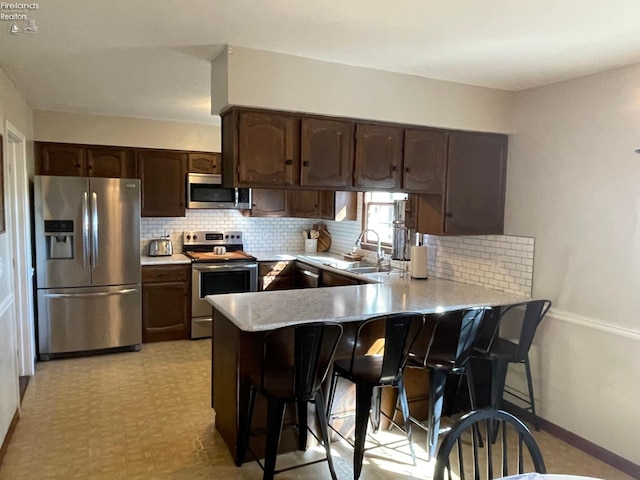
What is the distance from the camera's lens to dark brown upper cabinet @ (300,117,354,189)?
300cm

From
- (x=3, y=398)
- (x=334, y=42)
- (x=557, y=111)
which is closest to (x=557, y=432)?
(x=557, y=111)

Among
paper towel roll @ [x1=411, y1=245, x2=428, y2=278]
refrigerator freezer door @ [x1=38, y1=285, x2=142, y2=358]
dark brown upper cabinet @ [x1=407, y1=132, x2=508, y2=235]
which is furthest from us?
refrigerator freezer door @ [x1=38, y1=285, x2=142, y2=358]

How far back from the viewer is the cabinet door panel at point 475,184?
3.53 metres

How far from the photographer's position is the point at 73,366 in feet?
14.3

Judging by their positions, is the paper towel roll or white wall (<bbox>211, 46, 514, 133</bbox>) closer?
white wall (<bbox>211, 46, 514, 133</bbox>)

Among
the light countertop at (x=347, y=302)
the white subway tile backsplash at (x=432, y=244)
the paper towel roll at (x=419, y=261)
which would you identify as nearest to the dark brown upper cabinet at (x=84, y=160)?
the white subway tile backsplash at (x=432, y=244)

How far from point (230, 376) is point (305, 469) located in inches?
26.8

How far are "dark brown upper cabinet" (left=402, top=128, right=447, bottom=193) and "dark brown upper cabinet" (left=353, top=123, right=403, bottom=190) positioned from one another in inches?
2.6

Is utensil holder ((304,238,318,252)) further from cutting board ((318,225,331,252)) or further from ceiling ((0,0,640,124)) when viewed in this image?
ceiling ((0,0,640,124))

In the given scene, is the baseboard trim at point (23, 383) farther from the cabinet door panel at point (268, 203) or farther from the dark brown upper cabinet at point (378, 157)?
the dark brown upper cabinet at point (378, 157)

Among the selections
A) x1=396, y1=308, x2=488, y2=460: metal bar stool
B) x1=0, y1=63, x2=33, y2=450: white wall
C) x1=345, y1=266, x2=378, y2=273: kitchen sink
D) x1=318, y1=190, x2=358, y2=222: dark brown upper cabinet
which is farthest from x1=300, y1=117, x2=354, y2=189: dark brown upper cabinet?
x1=318, y1=190, x2=358, y2=222: dark brown upper cabinet

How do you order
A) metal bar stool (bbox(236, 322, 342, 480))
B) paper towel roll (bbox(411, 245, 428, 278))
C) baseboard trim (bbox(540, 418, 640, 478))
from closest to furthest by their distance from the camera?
metal bar stool (bbox(236, 322, 342, 480)), baseboard trim (bbox(540, 418, 640, 478)), paper towel roll (bbox(411, 245, 428, 278))

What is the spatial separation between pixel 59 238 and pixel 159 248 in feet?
3.80

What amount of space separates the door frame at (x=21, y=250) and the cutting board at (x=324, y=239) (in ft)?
10.5
